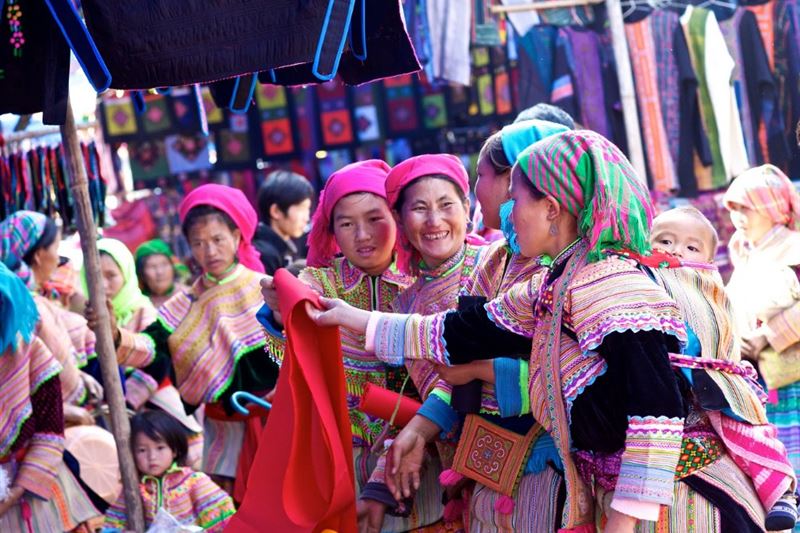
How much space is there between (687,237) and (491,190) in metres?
1.14

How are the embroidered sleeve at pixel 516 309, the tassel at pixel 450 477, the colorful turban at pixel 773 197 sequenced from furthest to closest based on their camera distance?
the colorful turban at pixel 773 197, the tassel at pixel 450 477, the embroidered sleeve at pixel 516 309

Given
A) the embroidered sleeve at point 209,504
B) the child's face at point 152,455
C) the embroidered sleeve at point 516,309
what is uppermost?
the embroidered sleeve at point 516,309

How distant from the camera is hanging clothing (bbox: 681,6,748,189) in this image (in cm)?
805

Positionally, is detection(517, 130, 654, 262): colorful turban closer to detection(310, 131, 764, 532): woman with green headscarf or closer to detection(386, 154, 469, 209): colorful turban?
detection(310, 131, 764, 532): woman with green headscarf

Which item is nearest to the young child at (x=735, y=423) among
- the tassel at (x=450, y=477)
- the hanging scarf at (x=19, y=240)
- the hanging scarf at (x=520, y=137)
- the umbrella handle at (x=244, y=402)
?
the hanging scarf at (x=520, y=137)

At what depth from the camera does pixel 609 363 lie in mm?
2633

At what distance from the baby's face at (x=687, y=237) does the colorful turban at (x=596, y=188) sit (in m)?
1.58

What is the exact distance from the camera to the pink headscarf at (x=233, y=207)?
517cm

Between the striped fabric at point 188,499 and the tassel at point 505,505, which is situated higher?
the tassel at point 505,505

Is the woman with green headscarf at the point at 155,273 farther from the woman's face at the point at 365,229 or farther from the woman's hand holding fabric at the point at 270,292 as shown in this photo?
the woman's hand holding fabric at the point at 270,292

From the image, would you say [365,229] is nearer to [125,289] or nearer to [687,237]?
[687,237]

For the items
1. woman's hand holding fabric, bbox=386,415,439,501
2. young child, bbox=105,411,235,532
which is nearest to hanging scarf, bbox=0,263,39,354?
young child, bbox=105,411,235,532

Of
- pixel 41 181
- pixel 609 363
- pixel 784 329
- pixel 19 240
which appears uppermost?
pixel 41 181

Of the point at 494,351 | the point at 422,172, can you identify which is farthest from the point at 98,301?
the point at 494,351
